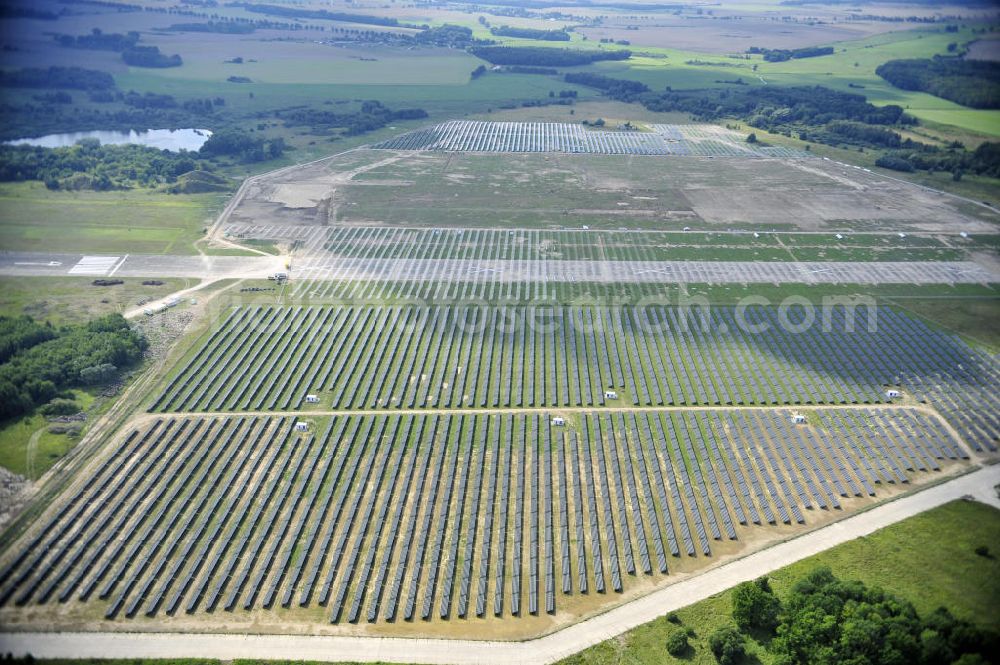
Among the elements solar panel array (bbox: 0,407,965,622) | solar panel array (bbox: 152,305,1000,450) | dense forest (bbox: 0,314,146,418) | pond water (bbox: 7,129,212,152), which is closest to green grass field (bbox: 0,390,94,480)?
dense forest (bbox: 0,314,146,418)

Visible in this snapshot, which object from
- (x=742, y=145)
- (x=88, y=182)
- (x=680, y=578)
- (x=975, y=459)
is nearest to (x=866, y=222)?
(x=742, y=145)

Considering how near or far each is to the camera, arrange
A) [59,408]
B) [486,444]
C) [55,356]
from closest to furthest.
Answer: [486,444], [59,408], [55,356]

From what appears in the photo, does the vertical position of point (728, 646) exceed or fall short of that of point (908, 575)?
it exceeds it

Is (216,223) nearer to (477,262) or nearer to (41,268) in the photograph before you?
(41,268)

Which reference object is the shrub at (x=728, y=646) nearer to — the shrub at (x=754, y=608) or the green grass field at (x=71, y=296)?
the shrub at (x=754, y=608)

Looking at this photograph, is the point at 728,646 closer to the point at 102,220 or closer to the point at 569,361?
the point at 569,361

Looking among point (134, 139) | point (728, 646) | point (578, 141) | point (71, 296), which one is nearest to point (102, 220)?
point (71, 296)
